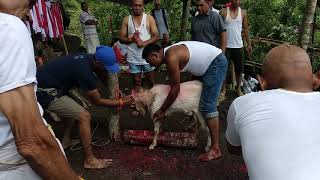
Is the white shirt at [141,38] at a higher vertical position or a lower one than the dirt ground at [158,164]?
higher

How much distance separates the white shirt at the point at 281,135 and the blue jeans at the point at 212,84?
9.65 ft

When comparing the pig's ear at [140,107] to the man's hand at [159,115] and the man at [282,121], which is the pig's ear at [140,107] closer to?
the man's hand at [159,115]

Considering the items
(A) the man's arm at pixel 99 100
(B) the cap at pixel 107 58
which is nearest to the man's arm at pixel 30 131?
(B) the cap at pixel 107 58

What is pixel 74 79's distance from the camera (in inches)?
180

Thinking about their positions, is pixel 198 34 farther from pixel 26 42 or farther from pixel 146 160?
pixel 26 42

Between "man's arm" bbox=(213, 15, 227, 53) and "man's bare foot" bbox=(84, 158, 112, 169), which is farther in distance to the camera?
"man's arm" bbox=(213, 15, 227, 53)

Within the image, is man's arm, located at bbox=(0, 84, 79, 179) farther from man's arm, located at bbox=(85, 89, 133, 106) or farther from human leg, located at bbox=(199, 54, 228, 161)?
human leg, located at bbox=(199, 54, 228, 161)

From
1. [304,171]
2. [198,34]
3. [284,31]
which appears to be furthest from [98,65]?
[284,31]

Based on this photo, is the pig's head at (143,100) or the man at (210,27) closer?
the pig's head at (143,100)

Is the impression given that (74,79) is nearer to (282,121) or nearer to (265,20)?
(282,121)

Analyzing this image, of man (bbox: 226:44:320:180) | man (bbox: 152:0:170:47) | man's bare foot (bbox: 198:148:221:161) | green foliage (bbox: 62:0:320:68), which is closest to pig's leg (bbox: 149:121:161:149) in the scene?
man's bare foot (bbox: 198:148:221:161)

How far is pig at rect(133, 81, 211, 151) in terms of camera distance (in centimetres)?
508

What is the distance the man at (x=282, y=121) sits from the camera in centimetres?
167

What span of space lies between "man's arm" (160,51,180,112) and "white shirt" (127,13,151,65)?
170 centimetres
